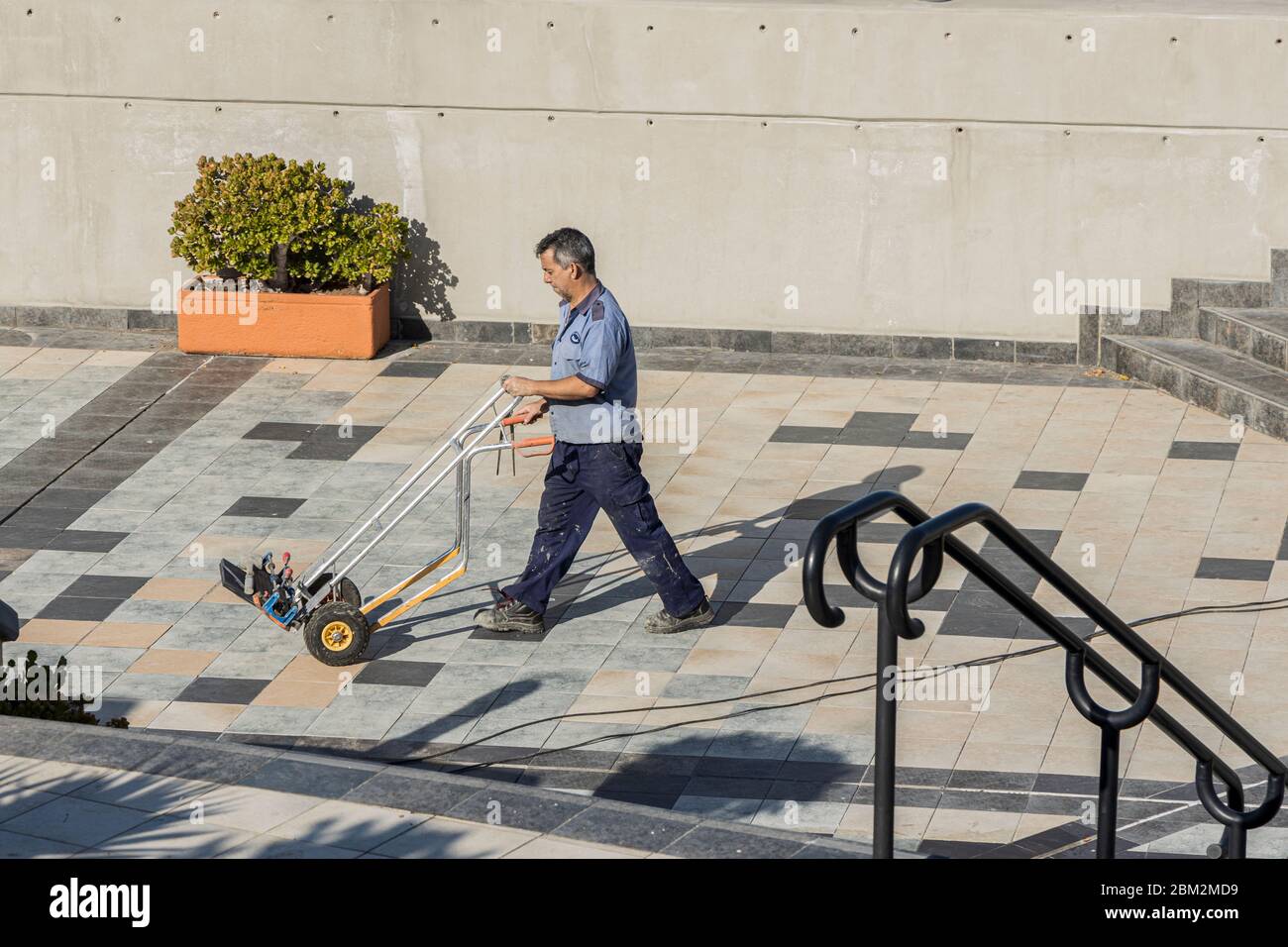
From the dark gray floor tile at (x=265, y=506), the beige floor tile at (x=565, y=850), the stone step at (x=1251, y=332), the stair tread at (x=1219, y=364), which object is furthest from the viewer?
the stone step at (x=1251, y=332)

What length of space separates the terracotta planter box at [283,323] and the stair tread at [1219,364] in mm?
5385

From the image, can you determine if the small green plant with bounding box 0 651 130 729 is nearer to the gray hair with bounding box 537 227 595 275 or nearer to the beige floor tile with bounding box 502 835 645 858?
A: the beige floor tile with bounding box 502 835 645 858

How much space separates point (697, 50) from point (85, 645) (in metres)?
6.67

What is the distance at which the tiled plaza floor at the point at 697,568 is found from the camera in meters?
8.34

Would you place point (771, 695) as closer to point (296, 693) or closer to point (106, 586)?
point (296, 693)

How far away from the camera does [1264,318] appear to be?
44.3 feet

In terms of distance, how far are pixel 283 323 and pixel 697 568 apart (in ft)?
16.6

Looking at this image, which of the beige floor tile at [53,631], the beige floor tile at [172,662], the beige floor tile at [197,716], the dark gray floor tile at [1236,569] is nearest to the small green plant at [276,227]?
the beige floor tile at [53,631]

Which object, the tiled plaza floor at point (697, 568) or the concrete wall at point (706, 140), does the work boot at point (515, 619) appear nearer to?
the tiled plaza floor at point (697, 568)

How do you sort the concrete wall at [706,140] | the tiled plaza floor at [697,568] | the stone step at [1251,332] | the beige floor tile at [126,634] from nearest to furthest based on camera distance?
the tiled plaza floor at [697,568] < the beige floor tile at [126,634] < the stone step at [1251,332] < the concrete wall at [706,140]

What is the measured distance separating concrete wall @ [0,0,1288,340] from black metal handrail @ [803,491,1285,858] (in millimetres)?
7940

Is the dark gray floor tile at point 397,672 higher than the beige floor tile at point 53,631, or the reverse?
the beige floor tile at point 53,631

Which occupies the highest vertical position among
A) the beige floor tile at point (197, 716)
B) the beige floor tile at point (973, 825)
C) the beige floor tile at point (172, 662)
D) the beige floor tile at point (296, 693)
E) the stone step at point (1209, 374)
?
the stone step at point (1209, 374)

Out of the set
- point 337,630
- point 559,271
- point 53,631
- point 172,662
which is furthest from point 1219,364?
point 53,631
